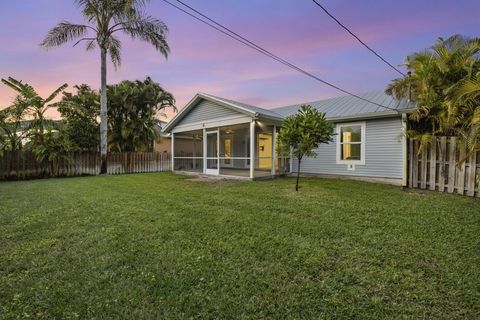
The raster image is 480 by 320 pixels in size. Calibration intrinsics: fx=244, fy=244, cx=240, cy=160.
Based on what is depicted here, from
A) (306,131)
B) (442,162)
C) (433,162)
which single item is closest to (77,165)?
(306,131)

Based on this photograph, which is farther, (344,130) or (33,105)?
(33,105)

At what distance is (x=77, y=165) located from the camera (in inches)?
543

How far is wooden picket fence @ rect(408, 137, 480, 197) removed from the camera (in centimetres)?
707

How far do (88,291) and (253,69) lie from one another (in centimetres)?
1275

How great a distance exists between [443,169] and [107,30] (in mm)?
17246

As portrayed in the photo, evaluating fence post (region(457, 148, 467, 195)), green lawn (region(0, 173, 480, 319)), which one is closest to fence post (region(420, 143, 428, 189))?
fence post (region(457, 148, 467, 195))

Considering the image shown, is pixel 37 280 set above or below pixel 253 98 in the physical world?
below

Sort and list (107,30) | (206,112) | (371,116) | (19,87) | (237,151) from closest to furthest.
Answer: (371,116) → (19,87) → (206,112) → (107,30) → (237,151)

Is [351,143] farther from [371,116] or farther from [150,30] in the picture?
[150,30]

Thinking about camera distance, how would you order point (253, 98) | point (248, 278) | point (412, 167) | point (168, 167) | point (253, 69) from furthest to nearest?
point (253, 98), point (168, 167), point (253, 69), point (412, 167), point (248, 278)

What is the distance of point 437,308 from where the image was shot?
7.51 ft

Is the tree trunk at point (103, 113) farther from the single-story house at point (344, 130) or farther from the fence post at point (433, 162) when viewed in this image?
the fence post at point (433, 162)

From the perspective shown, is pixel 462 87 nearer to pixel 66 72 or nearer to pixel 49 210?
pixel 49 210

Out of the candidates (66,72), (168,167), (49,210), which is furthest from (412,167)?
→ (66,72)
